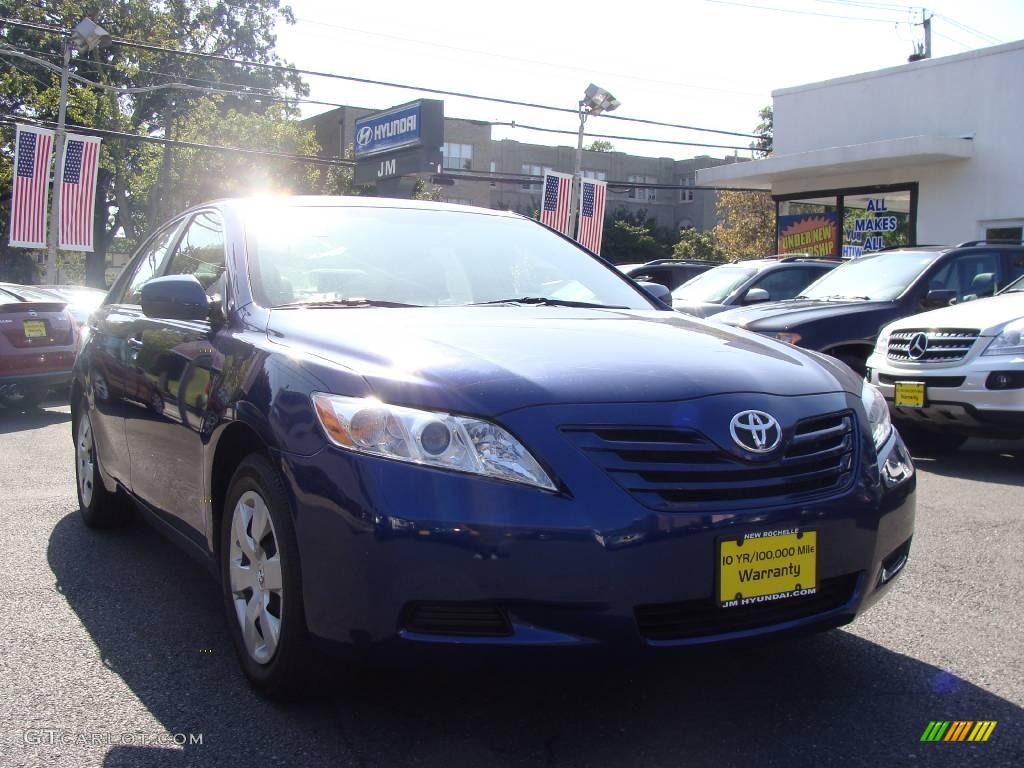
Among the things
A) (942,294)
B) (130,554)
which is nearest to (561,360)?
(130,554)

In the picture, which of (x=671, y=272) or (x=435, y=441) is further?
(x=671, y=272)

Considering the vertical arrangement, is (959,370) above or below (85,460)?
above

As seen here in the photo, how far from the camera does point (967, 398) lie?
7.28 metres

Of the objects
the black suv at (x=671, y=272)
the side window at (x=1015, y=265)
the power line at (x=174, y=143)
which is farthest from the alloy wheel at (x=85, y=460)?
the power line at (x=174, y=143)

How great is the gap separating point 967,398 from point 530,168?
5591 centimetres

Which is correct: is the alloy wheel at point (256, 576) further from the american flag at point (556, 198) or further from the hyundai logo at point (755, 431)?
the american flag at point (556, 198)

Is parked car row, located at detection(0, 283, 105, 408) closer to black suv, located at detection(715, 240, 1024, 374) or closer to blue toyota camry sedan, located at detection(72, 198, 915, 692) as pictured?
black suv, located at detection(715, 240, 1024, 374)

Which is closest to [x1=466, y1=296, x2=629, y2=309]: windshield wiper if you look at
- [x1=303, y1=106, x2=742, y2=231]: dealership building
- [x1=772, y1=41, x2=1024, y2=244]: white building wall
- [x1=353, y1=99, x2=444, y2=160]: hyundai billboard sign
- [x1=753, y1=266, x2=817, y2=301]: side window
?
[x1=753, y1=266, x2=817, y2=301]: side window

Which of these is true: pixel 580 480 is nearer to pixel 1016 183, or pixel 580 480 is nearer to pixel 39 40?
pixel 1016 183

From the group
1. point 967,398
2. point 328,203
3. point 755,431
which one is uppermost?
point 328,203

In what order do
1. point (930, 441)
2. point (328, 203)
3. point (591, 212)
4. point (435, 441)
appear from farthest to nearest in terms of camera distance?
point (591, 212) → point (930, 441) → point (328, 203) → point (435, 441)

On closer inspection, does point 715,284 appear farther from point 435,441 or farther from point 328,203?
point 435,441

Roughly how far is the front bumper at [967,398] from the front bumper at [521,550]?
5.06 meters

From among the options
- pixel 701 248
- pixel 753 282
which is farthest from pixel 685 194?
pixel 753 282
